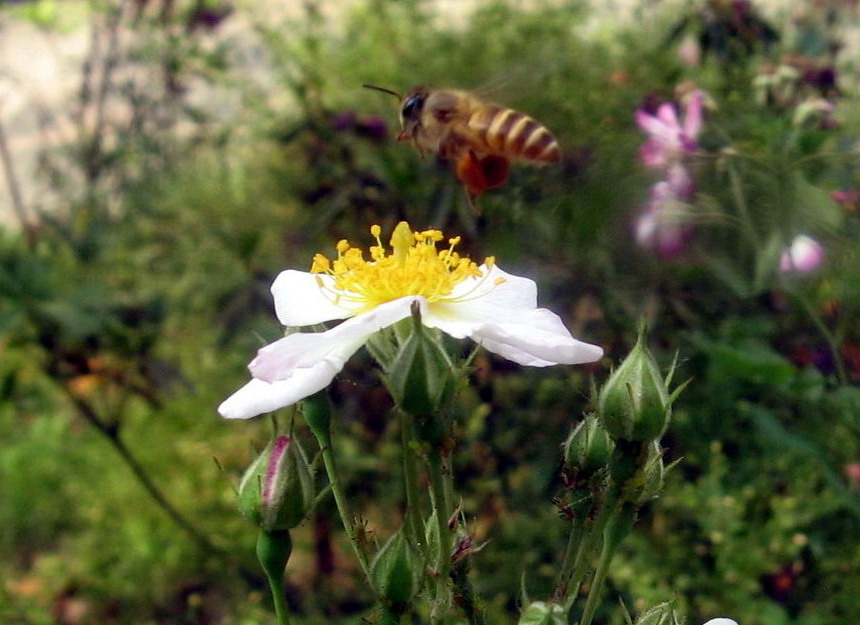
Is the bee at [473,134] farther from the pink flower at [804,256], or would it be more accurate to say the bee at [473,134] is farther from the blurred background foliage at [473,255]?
the pink flower at [804,256]

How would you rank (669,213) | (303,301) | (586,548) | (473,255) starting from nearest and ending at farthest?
(586,548) → (303,301) → (669,213) → (473,255)

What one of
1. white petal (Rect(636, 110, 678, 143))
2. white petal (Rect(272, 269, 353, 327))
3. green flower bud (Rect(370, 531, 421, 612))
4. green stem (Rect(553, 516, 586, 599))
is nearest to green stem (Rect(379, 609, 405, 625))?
green flower bud (Rect(370, 531, 421, 612))

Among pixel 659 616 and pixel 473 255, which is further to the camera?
pixel 473 255

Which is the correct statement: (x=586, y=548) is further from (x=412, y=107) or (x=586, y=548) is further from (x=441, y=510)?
(x=412, y=107)

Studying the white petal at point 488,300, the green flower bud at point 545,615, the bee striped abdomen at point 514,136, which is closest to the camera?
the green flower bud at point 545,615

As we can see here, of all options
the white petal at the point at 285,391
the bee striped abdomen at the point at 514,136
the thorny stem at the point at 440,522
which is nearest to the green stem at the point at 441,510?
the thorny stem at the point at 440,522

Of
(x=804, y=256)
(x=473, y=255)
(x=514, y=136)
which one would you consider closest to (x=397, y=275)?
(x=514, y=136)
